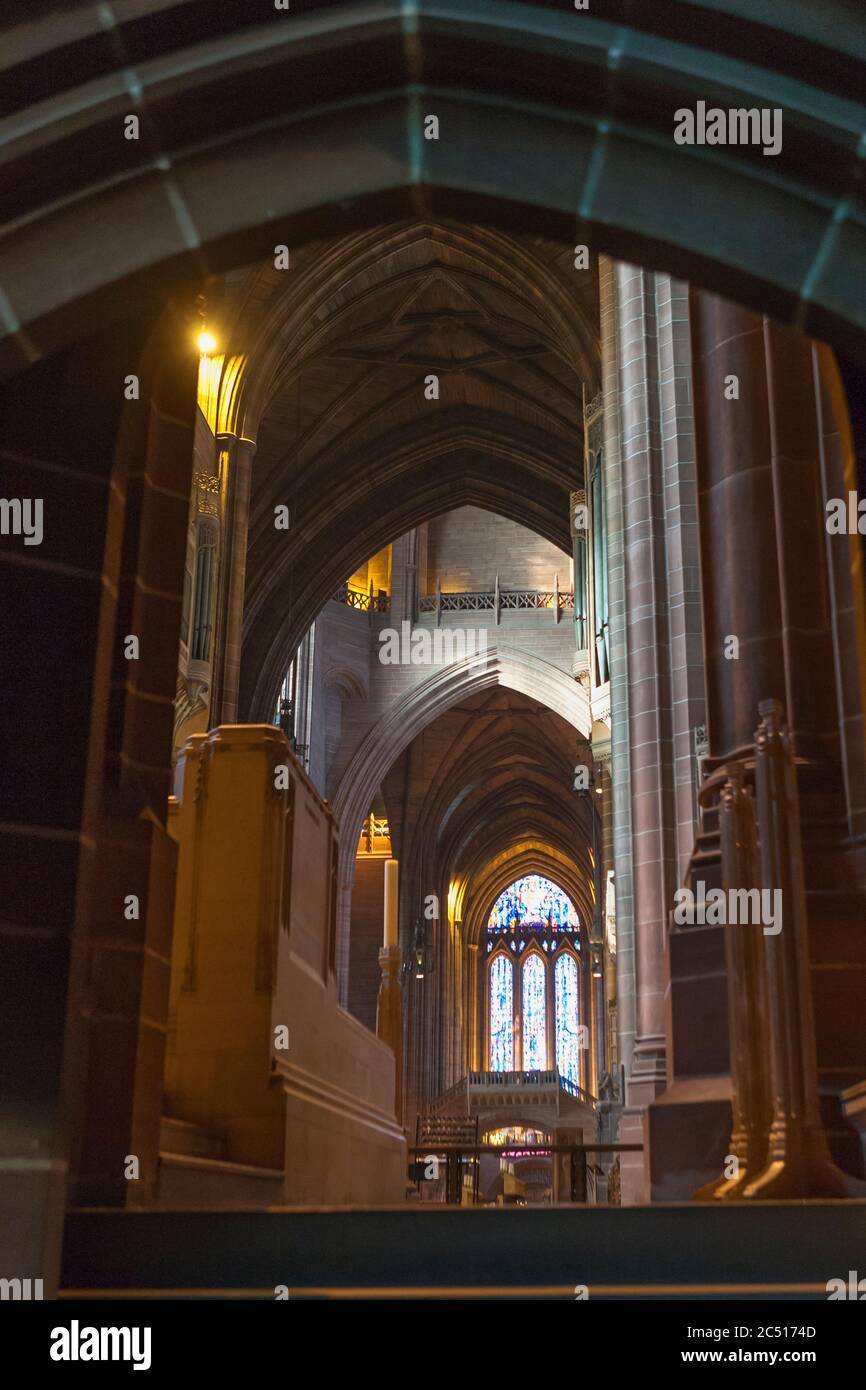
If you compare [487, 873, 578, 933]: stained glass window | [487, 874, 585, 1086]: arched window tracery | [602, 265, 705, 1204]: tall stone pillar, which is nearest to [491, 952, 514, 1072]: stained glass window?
[487, 874, 585, 1086]: arched window tracery

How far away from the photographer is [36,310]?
2627 millimetres

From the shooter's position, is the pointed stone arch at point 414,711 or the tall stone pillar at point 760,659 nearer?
the tall stone pillar at point 760,659

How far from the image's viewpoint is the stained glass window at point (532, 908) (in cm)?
3859

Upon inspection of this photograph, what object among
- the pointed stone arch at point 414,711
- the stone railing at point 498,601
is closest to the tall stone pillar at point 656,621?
the pointed stone arch at point 414,711

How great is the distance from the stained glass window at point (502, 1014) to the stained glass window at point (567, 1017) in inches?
46.6

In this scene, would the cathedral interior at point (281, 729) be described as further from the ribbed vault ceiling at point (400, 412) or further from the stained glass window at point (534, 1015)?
the stained glass window at point (534, 1015)

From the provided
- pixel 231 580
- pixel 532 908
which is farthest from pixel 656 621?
pixel 532 908

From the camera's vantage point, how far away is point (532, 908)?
3894cm

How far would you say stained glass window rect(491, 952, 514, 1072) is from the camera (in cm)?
3678

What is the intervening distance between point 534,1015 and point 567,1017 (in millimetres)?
857

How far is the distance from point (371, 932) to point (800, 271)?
92.1 feet

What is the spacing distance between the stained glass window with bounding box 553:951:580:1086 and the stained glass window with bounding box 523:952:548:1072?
352 mm

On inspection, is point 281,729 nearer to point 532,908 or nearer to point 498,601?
point 498,601

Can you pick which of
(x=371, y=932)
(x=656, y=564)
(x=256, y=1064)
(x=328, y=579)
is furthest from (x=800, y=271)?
(x=371, y=932)
